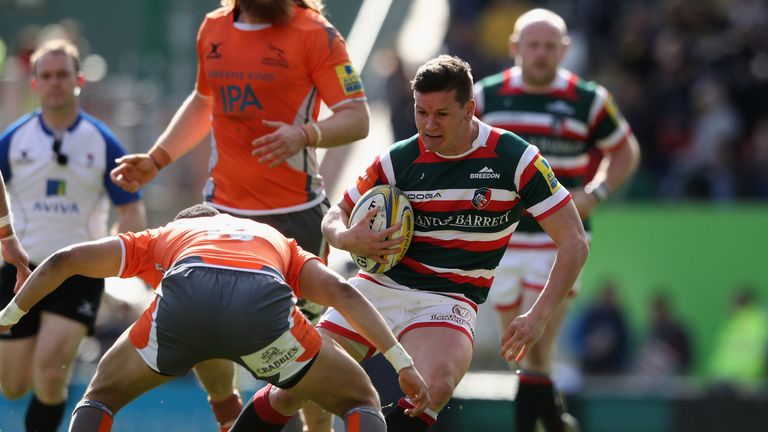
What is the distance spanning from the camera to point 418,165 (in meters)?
6.73

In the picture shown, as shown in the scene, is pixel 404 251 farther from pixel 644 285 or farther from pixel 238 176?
pixel 644 285

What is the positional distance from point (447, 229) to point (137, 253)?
159cm

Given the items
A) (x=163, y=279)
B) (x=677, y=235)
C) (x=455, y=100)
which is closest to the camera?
(x=163, y=279)

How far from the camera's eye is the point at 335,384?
5992 mm

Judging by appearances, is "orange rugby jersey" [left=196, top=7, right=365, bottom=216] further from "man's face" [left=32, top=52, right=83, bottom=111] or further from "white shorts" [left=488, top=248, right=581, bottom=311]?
"white shorts" [left=488, top=248, right=581, bottom=311]

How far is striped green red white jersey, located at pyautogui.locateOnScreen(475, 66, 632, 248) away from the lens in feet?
28.3

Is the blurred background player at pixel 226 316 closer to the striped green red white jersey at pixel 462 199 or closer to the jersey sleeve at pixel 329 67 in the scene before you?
the striped green red white jersey at pixel 462 199

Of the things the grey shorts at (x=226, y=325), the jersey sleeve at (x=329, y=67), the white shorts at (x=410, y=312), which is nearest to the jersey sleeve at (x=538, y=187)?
the white shorts at (x=410, y=312)

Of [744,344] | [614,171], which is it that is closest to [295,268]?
[614,171]

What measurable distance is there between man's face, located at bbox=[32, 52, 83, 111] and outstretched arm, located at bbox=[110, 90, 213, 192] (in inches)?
37.2

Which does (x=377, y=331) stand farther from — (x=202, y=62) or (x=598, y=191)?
(x=598, y=191)

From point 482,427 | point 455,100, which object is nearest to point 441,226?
point 455,100

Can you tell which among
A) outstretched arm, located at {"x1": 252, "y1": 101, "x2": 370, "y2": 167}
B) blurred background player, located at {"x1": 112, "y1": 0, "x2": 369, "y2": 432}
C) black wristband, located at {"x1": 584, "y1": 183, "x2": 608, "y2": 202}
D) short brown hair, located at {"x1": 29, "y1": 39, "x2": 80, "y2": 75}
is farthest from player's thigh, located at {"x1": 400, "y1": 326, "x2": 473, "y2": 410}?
short brown hair, located at {"x1": 29, "y1": 39, "x2": 80, "y2": 75}

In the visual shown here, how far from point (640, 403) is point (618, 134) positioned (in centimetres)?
502
